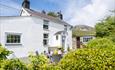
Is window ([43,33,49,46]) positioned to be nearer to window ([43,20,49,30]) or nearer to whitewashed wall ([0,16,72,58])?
whitewashed wall ([0,16,72,58])

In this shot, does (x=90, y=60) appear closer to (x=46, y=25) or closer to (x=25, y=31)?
(x=25, y=31)

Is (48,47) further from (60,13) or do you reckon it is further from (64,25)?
(60,13)

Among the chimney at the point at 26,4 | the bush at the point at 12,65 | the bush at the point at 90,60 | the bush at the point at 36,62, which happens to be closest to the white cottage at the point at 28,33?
the chimney at the point at 26,4

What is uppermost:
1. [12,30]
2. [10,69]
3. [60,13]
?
[60,13]

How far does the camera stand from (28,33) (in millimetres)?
28078

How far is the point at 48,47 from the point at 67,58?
26943 millimetres

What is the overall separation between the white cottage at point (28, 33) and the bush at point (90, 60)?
20009mm

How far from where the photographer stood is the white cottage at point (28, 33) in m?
26.0

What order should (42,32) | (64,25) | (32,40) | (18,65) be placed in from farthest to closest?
(64,25) < (42,32) < (32,40) < (18,65)

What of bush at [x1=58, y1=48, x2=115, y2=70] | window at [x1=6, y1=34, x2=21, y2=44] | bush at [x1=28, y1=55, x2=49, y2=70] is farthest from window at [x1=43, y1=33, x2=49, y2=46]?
bush at [x1=58, y1=48, x2=115, y2=70]

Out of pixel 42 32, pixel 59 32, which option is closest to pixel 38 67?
pixel 42 32

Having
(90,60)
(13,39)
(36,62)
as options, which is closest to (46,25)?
(13,39)

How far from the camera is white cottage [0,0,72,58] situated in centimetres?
2602

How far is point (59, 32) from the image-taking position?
35656 mm
